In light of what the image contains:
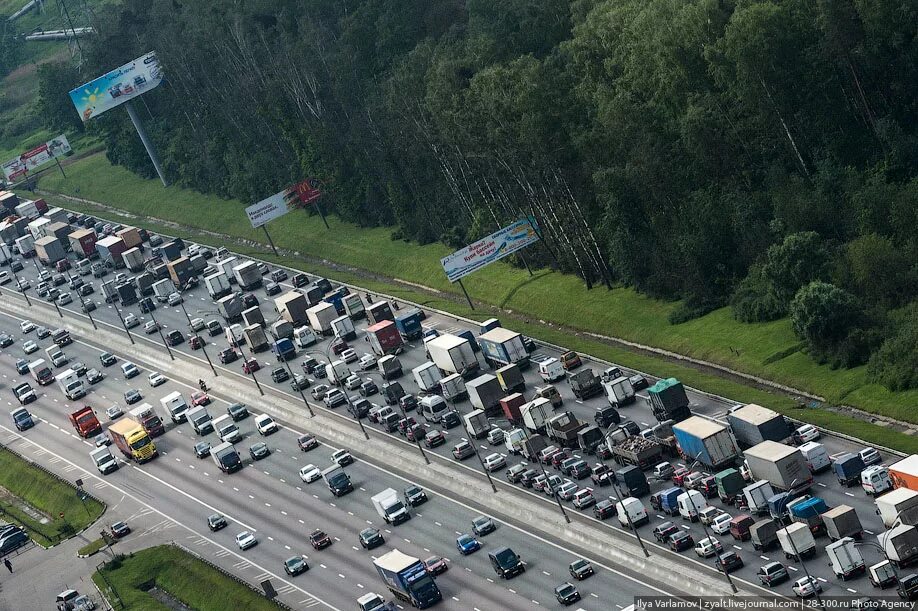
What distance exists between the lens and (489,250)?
16075 cm

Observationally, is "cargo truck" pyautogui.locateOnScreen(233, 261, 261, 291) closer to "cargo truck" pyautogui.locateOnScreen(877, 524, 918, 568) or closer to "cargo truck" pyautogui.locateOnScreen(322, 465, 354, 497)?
"cargo truck" pyautogui.locateOnScreen(322, 465, 354, 497)

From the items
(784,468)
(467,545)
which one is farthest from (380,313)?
(784,468)

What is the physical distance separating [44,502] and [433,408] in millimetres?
38858

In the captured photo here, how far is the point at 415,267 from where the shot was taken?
18288 cm

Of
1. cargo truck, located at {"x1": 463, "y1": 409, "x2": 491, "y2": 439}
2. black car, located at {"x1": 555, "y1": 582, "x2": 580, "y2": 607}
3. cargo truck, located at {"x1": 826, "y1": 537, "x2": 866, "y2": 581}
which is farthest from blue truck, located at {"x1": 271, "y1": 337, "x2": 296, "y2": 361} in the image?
cargo truck, located at {"x1": 826, "y1": 537, "x2": 866, "y2": 581}

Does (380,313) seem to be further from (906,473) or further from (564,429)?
(906,473)

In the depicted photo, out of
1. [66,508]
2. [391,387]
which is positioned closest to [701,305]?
[391,387]

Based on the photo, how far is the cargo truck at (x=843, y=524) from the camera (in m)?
96.6

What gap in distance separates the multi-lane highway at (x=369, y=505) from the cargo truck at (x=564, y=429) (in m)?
3.89

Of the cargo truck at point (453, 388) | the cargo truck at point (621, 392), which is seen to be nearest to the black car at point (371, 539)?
the cargo truck at point (453, 388)

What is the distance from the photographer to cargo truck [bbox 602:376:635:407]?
129125mm

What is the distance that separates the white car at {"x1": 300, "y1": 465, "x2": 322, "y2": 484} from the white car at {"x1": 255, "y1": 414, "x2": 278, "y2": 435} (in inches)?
464

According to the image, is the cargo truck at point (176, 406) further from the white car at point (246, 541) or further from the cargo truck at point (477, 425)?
the cargo truck at point (477, 425)

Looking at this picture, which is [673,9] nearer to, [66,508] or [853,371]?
[853,371]
